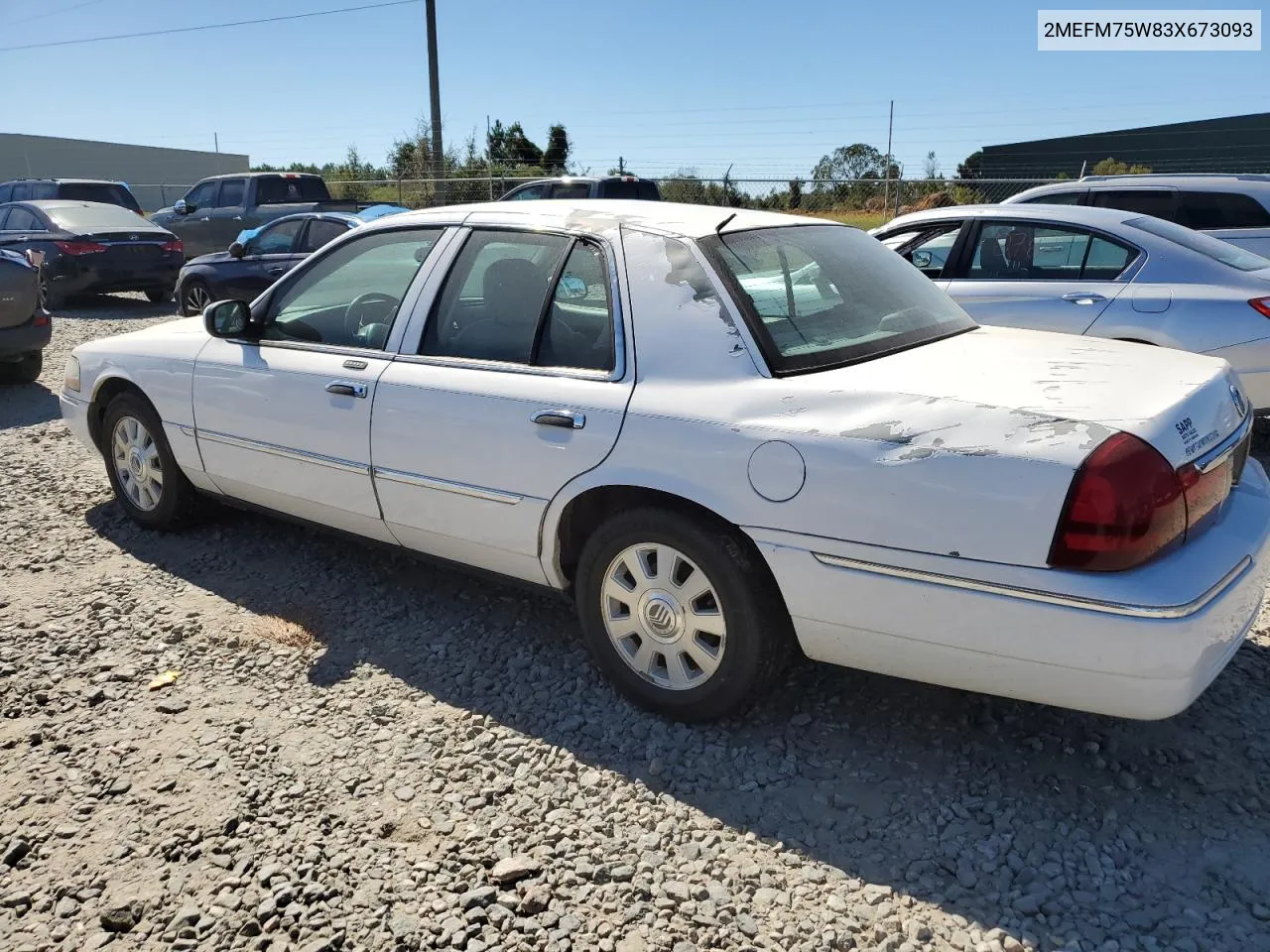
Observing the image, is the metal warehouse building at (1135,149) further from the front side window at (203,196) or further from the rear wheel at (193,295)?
the rear wheel at (193,295)

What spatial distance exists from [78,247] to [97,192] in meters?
4.28

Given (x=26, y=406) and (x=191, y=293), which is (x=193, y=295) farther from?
(x=26, y=406)

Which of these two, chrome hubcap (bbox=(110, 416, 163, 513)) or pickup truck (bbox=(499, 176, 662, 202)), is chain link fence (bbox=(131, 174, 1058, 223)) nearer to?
pickup truck (bbox=(499, 176, 662, 202))

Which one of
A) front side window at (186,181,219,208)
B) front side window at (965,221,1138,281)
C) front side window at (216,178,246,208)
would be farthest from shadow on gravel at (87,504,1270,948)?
front side window at (186,181,219,208)

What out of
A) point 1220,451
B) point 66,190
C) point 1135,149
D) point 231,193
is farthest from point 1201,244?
point 1135,149

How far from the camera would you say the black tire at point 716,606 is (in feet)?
9.58

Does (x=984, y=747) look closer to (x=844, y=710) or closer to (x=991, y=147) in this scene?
(x=844, y=710)

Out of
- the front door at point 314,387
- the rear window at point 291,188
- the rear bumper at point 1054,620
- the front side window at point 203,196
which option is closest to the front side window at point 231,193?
the front side window at point 203,196

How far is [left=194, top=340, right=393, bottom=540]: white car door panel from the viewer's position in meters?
3.82

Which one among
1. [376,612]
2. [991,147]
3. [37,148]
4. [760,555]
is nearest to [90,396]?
[376,612]

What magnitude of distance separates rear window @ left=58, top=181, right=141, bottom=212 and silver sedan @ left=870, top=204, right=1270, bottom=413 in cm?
1489

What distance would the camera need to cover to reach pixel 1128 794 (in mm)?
2816

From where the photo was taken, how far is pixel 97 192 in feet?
55.2

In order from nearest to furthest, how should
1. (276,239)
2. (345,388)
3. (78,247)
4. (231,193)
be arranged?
1. (345,388)
2. (276,239)
3. (78,247)
4. (231,193)
